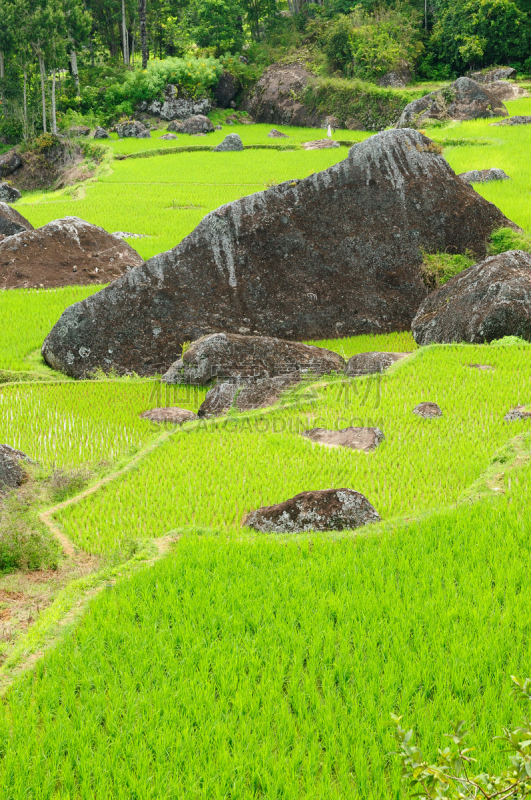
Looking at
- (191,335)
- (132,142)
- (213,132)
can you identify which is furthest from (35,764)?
(213,132)

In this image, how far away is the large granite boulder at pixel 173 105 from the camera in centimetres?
4003

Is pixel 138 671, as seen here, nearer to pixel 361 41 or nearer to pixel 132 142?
pixel 132 142

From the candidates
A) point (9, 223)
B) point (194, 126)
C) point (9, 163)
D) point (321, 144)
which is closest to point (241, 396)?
point (9, 223)

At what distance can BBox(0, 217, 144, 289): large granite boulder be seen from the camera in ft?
49.3

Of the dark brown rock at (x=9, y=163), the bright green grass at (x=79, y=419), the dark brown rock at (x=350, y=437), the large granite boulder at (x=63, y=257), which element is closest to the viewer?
the dark brown rock at (x=350, y=437)

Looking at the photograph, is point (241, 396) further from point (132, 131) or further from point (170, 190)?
point (132, 131)

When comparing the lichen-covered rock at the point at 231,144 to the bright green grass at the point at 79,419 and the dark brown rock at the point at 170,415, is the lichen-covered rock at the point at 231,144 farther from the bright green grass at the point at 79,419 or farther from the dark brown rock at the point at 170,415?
the dark brown rock at the point at 170,415

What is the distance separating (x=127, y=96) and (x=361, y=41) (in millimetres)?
13726

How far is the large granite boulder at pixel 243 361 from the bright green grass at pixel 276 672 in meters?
4.79

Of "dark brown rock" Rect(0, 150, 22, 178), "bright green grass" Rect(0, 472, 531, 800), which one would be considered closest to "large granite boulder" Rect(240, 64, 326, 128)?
"dark brown rock" Rect(0, 150, 22, 178)

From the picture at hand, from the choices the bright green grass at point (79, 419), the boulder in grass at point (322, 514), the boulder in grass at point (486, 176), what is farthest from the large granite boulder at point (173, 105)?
the boulder in grass at point (322, 514)

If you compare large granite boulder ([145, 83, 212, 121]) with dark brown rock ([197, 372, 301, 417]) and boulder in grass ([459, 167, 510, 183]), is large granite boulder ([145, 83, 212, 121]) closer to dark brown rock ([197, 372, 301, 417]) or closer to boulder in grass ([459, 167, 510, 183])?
boulder in grass ([459, 167, 510, 183])

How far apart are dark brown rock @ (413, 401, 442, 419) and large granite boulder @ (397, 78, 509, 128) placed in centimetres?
2462

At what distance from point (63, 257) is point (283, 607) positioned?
13031 millimetres
